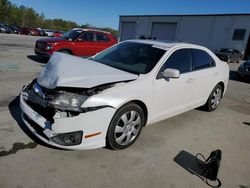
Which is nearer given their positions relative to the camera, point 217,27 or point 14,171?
point 14,171

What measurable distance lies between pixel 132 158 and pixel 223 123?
2.64 m

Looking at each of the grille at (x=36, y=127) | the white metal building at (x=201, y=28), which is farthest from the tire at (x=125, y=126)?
the white metal building at (x=201, y=28)

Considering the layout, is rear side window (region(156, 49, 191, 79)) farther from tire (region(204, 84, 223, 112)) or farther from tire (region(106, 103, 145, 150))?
tire (region(204, 84, 223, 112))

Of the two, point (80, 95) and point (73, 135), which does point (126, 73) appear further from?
point (73, 135)

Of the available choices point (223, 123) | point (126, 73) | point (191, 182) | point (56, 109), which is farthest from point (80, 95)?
point (223, 123)

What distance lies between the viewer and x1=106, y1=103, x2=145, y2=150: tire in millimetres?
3037

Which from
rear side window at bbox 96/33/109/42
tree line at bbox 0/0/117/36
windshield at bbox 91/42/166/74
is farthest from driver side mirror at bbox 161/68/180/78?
tree line at bbox 0/0/117/36

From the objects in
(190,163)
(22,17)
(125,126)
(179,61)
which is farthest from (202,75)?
(22,17)

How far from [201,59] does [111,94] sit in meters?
2.60

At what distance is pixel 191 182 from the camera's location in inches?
110

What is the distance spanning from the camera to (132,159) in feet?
10.2

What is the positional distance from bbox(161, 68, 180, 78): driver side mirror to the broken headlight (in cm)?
139

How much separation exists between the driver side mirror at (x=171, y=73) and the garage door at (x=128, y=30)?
125ft

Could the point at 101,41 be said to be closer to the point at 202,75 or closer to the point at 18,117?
the point at 202,75
